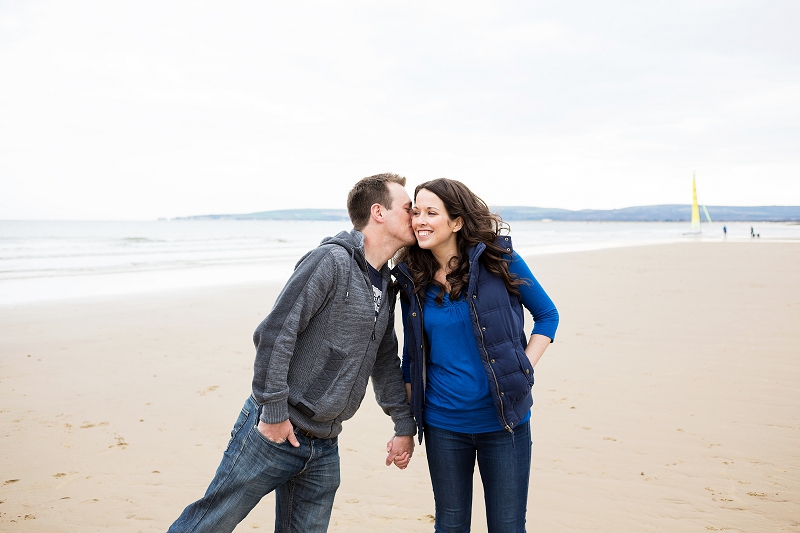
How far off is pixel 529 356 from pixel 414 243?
2.29 feet

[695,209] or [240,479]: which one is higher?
[695,209]

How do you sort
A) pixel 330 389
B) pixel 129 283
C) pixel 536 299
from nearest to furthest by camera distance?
pixel 330 389, pixel 536 299, pixel 129 283

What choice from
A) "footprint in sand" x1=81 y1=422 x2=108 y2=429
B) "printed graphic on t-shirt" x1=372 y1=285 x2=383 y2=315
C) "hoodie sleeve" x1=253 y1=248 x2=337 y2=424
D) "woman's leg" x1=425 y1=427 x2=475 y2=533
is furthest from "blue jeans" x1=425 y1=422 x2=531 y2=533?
"footprint in sand" x1=81 y1=422 x2=108 y2=429

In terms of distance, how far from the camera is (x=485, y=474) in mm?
2447

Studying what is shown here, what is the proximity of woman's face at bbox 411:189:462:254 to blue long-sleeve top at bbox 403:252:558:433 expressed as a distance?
0.74 ft

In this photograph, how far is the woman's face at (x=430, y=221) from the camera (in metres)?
2.45

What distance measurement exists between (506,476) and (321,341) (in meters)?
0.94

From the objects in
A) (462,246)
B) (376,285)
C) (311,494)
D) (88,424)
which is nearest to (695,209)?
(88,424)

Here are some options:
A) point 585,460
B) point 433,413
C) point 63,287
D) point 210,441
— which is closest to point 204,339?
point 210,441

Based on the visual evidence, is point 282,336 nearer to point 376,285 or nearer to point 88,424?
point 376,285

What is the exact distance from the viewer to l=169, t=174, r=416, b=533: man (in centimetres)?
212

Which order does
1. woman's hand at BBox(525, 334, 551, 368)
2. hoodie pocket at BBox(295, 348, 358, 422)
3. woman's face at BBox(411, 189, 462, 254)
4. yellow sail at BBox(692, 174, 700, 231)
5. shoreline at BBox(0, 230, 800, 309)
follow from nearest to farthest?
hoodie pocket at BBox(295, 348, 358, 422) → woman's face at BBox(411, 189, 462, 254) → woman's hand at BBox(525, 334, 551, 368) → shoreline at BBox(0, 230, 800, 309) → yellow sail at BBox(692, 174, 700, 231)

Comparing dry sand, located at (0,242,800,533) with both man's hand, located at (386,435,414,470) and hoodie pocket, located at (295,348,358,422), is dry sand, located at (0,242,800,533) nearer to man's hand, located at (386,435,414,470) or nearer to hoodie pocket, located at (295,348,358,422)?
man's hand, located at (386,435,414,470)

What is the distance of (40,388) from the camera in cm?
602
